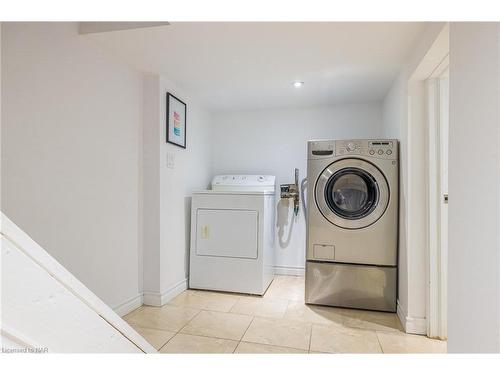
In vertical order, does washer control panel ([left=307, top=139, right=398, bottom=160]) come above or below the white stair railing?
above

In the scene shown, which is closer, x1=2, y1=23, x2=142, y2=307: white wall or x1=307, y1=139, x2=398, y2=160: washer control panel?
x1=2, y1=23, x2=142, y2=307: white wall

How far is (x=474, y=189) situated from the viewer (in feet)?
3.02

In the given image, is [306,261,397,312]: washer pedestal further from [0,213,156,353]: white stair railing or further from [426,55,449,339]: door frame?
[0,213,156,353]: white stair railing

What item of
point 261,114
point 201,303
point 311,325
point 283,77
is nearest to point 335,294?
point 311,325

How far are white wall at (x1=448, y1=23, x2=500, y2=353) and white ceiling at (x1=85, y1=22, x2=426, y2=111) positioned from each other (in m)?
0.75

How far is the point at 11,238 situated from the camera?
368 millimetres

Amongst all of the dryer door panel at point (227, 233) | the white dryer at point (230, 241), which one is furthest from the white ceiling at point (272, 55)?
the dryer door panel at point (227, 233)

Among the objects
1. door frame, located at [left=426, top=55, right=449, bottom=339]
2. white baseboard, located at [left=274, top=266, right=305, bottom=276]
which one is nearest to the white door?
door frame, located at [left=426, top=55, right=449, bottom=339]

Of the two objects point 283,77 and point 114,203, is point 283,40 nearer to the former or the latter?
point 283,77

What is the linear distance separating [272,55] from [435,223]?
1547mm

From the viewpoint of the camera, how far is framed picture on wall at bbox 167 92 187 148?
7.95 feet

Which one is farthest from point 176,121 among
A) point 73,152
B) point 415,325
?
point 415,325

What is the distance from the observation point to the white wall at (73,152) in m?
1.41
